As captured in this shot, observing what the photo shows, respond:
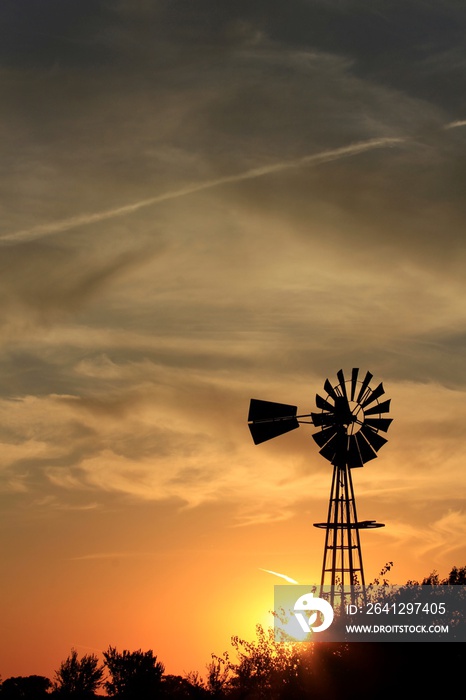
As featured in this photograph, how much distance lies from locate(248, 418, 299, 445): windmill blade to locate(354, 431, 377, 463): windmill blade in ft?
10.2

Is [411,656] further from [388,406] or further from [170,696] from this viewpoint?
[170,696]

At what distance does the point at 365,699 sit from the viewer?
4719 cm

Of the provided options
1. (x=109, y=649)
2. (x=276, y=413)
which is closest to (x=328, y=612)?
(x=276, y=413)

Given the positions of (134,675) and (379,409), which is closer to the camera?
(379,409)

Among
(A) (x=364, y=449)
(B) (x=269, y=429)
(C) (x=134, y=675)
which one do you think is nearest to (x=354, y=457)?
(A) (x=364, y=449)

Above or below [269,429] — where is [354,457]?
below

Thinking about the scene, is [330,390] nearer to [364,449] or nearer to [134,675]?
[364,449]

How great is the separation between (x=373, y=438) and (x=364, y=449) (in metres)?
0.70

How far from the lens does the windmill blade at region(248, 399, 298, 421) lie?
5047 cm

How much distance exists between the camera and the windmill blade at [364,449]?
4938 centimetres

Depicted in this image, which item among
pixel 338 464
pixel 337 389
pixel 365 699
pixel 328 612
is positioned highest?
pixel 337 389

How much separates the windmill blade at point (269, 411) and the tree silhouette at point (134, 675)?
4348 centimetres

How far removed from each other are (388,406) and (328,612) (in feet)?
35.4

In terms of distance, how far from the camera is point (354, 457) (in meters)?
49.2
